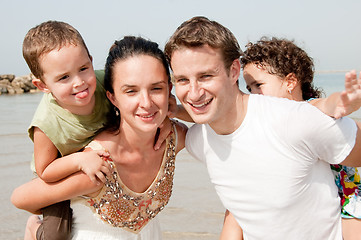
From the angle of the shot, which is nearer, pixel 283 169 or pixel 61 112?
pixel 283 169

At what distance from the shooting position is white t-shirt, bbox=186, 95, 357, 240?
252 cm

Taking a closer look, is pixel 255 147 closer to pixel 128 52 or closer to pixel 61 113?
pixel 128 52

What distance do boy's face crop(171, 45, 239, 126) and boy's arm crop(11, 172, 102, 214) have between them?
966mm

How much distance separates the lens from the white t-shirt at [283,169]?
2.52 m

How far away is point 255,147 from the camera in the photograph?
8.96 feet

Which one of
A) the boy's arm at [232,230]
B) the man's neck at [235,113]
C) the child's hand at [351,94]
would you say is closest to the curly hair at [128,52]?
the man's neck at [235,113]

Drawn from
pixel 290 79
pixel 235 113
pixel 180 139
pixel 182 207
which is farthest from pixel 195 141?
pixel 182 207

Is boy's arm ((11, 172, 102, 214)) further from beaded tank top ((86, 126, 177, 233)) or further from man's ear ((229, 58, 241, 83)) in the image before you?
man's ear ((229, 58, 241, 83))

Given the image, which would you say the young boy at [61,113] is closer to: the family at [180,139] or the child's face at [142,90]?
the family at [180,139]

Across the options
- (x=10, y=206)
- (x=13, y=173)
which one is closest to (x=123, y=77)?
(x=10, y=206)

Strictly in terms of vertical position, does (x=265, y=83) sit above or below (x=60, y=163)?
above

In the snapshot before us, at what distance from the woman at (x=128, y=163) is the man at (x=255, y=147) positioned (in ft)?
0.71

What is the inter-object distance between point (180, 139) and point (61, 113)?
1.03m

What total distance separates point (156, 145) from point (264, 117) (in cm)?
104
